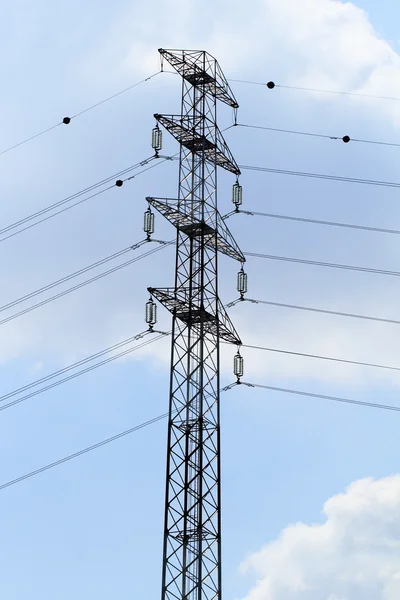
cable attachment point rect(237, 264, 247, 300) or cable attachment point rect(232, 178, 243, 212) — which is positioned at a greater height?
cable attachment point rect(232, 178, 243, 212)

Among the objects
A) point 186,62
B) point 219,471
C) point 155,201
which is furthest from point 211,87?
point 219,471

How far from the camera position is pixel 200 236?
10088cm

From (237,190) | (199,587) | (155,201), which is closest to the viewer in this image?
(199,587)

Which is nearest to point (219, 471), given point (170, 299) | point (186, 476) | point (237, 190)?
point (186, 476)

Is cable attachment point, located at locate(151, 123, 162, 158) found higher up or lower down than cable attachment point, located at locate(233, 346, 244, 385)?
higher up

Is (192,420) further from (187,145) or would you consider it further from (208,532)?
(187,145)

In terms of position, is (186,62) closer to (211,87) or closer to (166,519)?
(211,87)

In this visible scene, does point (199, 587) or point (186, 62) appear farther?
point (186, 62)

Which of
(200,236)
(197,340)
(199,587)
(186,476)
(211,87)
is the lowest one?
(199,587)

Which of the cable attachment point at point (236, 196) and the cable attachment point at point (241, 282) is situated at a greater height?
the cable attachment point at point (236, 196)

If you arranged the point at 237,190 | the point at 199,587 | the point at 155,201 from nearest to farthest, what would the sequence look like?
1. the point at 199,587
2. the point at 155,201
3. the point at 237,190

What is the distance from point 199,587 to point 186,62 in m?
31.8

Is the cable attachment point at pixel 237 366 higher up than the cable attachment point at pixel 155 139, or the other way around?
the cable attachment point at pixel 155 139

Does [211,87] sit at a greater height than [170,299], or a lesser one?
greater
